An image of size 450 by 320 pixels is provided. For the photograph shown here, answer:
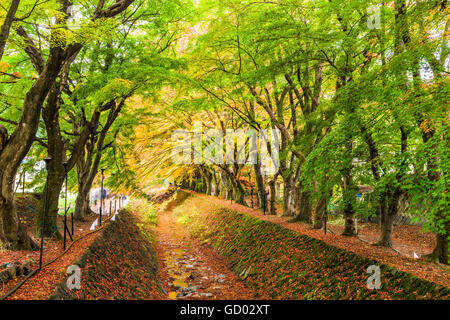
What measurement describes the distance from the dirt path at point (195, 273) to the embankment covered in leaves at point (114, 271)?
0.64 metres

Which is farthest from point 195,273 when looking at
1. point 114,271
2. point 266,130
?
point 266,130

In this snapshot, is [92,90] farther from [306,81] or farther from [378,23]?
[378,23]

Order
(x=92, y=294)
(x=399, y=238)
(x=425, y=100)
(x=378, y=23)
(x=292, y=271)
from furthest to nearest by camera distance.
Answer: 1. (x=399, y=238)
2. (x=292, y=271)
3. (x=378, y=23)
4. (x=92, y=294)
5. (x=425, y=100)

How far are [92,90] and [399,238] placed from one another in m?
16.6

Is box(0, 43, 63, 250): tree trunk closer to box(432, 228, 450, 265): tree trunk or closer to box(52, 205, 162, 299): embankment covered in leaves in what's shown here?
box(52, 205, 162, 299): embankment covered in leaves

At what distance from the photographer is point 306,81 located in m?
10.9

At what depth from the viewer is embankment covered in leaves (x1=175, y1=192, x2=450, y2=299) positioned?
4.96 m

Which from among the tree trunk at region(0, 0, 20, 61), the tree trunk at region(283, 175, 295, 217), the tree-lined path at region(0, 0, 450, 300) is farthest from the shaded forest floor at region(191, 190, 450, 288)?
the tree trunk at region(0, 0, 20, 61)

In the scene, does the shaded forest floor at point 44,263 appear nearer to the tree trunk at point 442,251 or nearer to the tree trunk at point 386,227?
the tree trunk at point 386,227

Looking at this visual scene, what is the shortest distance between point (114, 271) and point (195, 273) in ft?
12.1

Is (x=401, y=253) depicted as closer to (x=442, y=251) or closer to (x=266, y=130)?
(x=442, y=251)

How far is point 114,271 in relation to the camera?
24.2ft

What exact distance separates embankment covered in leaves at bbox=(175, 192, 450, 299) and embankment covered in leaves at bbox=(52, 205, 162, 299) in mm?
3385
